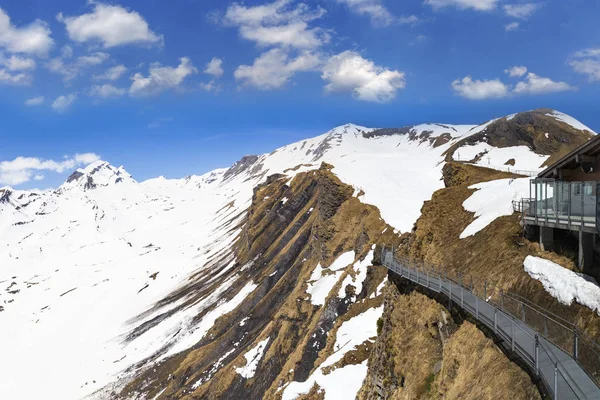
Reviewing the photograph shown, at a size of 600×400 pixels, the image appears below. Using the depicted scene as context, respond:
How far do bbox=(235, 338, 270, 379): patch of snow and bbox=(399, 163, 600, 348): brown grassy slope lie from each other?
3145 cm

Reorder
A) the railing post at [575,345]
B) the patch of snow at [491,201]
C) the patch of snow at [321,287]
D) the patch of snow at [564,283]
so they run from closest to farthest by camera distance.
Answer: the railing post at [575,345], the patch of snow at [564,283], the patch of snow at [491,201], the patch of snow at [321,287]

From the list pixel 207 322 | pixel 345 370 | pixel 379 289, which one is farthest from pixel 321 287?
pixel 207 322

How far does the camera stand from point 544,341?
1165 centimetres

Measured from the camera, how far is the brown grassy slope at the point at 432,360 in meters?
12.1

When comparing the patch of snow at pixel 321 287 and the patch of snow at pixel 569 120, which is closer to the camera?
the patch of snow at pixel 321 287

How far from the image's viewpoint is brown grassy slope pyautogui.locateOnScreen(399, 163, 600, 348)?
14.7 metres

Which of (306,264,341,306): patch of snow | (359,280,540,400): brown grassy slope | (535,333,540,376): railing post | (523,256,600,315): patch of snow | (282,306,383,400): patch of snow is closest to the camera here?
(535,333,540,376): railing post

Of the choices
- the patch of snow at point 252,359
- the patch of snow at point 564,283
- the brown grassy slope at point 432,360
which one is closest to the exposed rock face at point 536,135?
the patch of snow at point 252,359

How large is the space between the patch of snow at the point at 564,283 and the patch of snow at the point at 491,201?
688 centimetres

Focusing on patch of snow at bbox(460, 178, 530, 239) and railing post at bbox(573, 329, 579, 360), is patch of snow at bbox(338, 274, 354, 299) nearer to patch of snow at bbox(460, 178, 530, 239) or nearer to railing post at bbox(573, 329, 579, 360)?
patch of snow at bbox(460, 178, 530, 239)

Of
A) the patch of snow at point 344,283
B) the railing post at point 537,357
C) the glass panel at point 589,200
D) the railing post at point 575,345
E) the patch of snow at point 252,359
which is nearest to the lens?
the railing post at point 575,345

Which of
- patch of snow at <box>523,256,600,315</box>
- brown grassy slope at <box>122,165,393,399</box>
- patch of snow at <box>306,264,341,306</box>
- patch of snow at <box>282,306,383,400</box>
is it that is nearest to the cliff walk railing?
patch of snow at <box>523,256,600,315</box>

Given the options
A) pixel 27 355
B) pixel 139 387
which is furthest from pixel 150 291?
pixel 139 387

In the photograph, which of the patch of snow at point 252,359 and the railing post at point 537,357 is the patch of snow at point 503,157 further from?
the railing post at point 537,357
